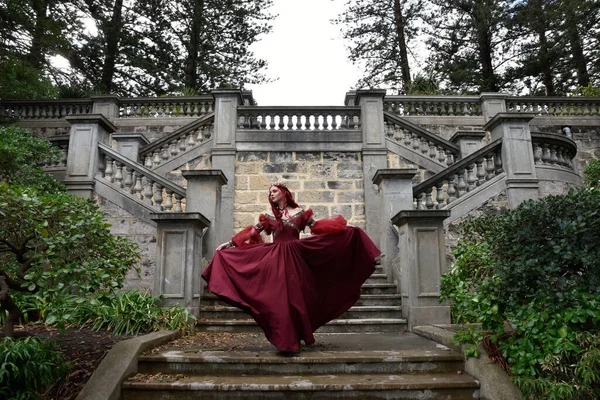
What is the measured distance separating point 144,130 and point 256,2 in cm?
953

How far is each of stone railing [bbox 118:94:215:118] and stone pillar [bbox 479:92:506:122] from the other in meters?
8.03

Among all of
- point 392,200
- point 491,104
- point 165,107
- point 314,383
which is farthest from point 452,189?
point 165,107

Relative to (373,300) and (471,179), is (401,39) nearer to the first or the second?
(471,179)

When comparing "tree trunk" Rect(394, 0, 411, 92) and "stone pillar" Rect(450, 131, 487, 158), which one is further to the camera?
"tree trunk" Rect(394, 0, 411, 92)

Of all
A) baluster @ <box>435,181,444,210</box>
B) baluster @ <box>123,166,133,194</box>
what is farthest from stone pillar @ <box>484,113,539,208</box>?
baluster @ <box>123,166,133,194</box>

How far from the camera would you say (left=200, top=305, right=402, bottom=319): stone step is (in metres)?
6.59

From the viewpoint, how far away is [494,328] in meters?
3.87

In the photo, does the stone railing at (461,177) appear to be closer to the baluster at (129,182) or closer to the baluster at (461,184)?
the baluster at (461,184)

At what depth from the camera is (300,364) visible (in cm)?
430

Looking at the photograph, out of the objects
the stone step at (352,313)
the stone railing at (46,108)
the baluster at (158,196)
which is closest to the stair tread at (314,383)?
the stone step at (352,313)

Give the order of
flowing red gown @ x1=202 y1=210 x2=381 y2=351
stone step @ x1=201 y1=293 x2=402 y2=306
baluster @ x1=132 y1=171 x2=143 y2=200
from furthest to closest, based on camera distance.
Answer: baluster @ x1=132 y1=171 x2=143 y2=200, stone step @ x1=201 y1=293 x2=402 y2=306, flowing red gown @ x1=202 y1=210 x2=381 y2=351

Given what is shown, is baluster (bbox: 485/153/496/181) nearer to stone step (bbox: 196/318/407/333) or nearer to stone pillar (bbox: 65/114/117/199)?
stone step (bbox: 196/318/407/333)

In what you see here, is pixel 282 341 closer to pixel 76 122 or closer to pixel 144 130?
pixel 76 122

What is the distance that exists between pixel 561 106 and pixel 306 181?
9397mm
